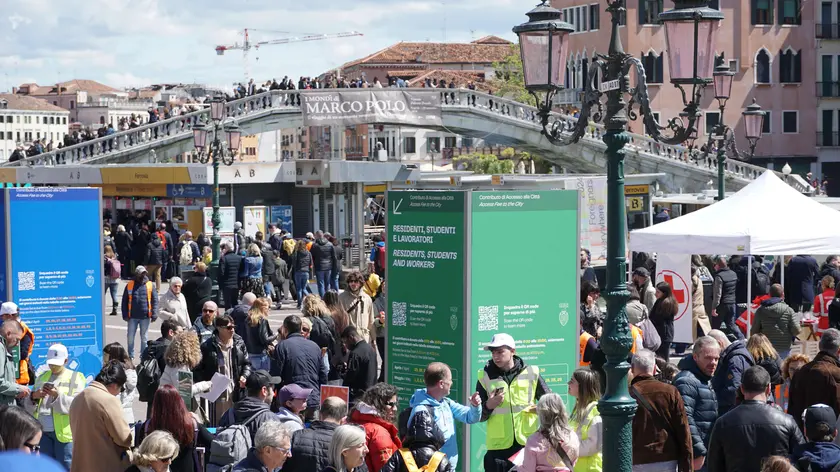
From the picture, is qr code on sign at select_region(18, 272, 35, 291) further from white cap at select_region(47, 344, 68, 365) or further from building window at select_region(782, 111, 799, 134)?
building window at select_region(782, 111, 799, 134)

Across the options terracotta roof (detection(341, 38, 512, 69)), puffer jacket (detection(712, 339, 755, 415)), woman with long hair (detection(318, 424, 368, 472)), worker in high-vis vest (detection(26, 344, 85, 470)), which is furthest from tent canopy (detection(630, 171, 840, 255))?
terracotta roof (detection(341, 38, 512, 69))

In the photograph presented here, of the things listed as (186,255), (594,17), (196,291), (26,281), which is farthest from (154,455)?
(594,17)

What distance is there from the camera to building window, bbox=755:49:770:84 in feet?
194

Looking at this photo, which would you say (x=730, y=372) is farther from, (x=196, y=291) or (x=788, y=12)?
(x=788, y=12)

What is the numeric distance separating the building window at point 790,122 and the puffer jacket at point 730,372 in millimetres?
51033

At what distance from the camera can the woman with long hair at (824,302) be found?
670 inches

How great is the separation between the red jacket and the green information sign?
247 cm

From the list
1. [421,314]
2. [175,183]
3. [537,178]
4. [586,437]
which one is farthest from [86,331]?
[175,183]

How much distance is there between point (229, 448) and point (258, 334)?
16.3 feet

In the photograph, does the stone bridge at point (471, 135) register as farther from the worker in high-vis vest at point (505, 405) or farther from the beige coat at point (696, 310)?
the worker in high-vis vest at point (505, 405)

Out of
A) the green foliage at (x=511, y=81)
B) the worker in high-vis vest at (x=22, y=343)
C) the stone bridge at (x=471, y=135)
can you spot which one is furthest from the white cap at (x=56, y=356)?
the green foliage at (x=511, y=81)

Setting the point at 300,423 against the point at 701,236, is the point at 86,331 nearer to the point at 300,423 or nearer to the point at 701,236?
the point at 300,423

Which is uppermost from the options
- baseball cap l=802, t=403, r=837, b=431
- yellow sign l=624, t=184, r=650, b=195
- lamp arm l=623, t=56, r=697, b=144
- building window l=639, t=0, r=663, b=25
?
building window l=639, t=0, r=663, b=25

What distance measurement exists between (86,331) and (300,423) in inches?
227
